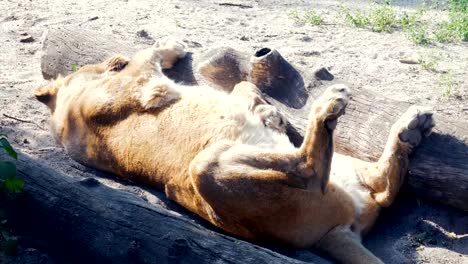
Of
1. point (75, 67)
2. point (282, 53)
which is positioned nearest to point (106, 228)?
point (75, 67)

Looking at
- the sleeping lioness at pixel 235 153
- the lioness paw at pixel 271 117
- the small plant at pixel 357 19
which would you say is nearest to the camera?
the sleeping lioness at pixel 235 153

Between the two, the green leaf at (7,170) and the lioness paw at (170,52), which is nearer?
the green leaf at (7,170)

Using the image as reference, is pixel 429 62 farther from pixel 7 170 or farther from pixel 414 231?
pixel 7 170

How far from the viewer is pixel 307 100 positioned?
543 centimetres

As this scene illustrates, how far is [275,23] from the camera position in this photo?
8.41m

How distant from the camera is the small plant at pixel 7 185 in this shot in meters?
3.99

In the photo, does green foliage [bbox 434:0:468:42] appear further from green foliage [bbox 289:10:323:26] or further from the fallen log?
the fallen log

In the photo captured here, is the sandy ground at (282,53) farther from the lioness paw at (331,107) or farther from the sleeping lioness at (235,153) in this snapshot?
the lioness paw at (331,107)

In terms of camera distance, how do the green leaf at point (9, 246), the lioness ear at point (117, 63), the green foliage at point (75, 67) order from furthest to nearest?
the green foliage at point (75, 67) → the lioness ear at point (117, 63) → the green leaf at point (9, 246)

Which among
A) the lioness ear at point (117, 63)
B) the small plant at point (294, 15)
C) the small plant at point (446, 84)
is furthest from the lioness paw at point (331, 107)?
the small plant at point (294, 15)

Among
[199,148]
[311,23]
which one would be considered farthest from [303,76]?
[311,23]

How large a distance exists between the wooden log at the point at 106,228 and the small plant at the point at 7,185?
82mm

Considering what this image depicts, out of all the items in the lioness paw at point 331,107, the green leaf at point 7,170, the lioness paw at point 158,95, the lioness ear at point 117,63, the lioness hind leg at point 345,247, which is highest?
the lioness paw at point 331,107

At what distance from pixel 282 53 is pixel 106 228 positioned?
3.75 metres
